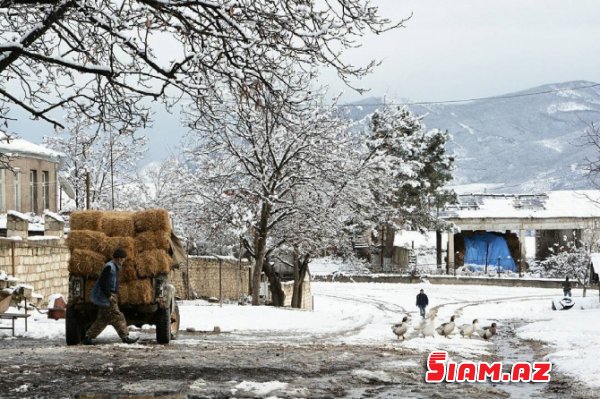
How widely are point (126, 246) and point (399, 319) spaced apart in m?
21.5

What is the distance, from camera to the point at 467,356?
16016 millimetres

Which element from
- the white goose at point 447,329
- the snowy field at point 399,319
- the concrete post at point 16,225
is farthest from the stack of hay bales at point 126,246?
the concrete post at point 16,225

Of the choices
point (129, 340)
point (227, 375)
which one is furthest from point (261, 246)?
point (227, 375)

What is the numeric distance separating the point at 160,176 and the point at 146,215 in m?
61.0

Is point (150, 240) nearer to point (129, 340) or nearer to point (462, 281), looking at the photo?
point (129, 340)

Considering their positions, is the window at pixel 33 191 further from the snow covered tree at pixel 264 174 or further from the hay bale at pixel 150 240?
the hay bale at pixel 150 240

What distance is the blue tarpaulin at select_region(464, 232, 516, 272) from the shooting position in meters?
68.9

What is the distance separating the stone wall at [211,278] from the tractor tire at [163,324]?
87.6ft

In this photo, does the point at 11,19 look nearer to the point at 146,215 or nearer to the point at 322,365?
the point at 146,215

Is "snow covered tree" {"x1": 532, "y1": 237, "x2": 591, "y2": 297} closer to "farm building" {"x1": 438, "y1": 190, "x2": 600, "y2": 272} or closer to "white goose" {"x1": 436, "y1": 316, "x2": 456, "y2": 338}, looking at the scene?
"farm building" {"x1": 438, "y1": 190, "x2": 600, "y2": 272}

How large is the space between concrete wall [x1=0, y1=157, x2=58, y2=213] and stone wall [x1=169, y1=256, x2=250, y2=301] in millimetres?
A: 7003

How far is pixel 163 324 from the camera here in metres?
15.6

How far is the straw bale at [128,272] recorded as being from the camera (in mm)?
15141

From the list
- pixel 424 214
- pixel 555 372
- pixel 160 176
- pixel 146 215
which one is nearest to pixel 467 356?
pixel 555 372
